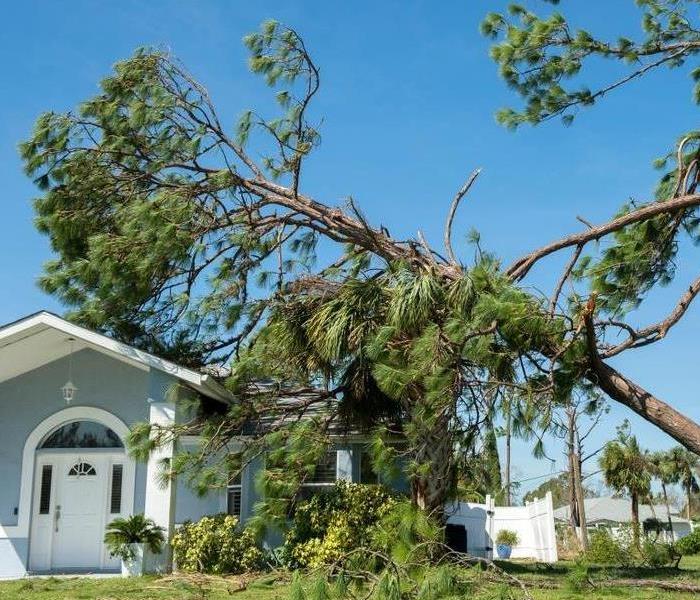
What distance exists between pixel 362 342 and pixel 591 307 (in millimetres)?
4794

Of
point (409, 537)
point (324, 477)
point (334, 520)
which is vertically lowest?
point (409, 537)

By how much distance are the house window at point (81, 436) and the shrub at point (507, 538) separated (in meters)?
16.9

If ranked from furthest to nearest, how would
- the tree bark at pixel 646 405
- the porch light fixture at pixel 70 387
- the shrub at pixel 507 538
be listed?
the shrub at pixel 507 538, the porch light fixture at pixel 70 387, the tree bark at pixel 646 405

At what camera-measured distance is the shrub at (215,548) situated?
14.8 metres

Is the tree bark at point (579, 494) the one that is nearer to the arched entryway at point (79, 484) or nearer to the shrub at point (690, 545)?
the shrub at point (690, 545)

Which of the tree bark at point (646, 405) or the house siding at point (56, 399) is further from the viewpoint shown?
the house siding at point (56, 399)

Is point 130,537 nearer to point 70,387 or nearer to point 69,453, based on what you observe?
point 69,453

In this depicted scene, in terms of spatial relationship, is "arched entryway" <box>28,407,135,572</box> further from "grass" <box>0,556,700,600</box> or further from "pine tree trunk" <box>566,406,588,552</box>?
"pine tree trunk" <box>566,406,588,552</box>

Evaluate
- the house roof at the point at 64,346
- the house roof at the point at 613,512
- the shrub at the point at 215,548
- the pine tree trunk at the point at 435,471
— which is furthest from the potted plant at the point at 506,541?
the house roof at the point at 613,512

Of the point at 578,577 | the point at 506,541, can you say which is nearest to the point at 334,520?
the point at 578,577

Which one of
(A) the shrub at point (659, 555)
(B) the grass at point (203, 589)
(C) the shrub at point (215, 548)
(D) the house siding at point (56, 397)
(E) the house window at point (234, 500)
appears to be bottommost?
(B) the grass at point (203, 589)

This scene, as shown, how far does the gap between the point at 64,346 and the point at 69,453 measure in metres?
2.04

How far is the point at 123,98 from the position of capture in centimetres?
1664

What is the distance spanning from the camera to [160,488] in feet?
47.5
